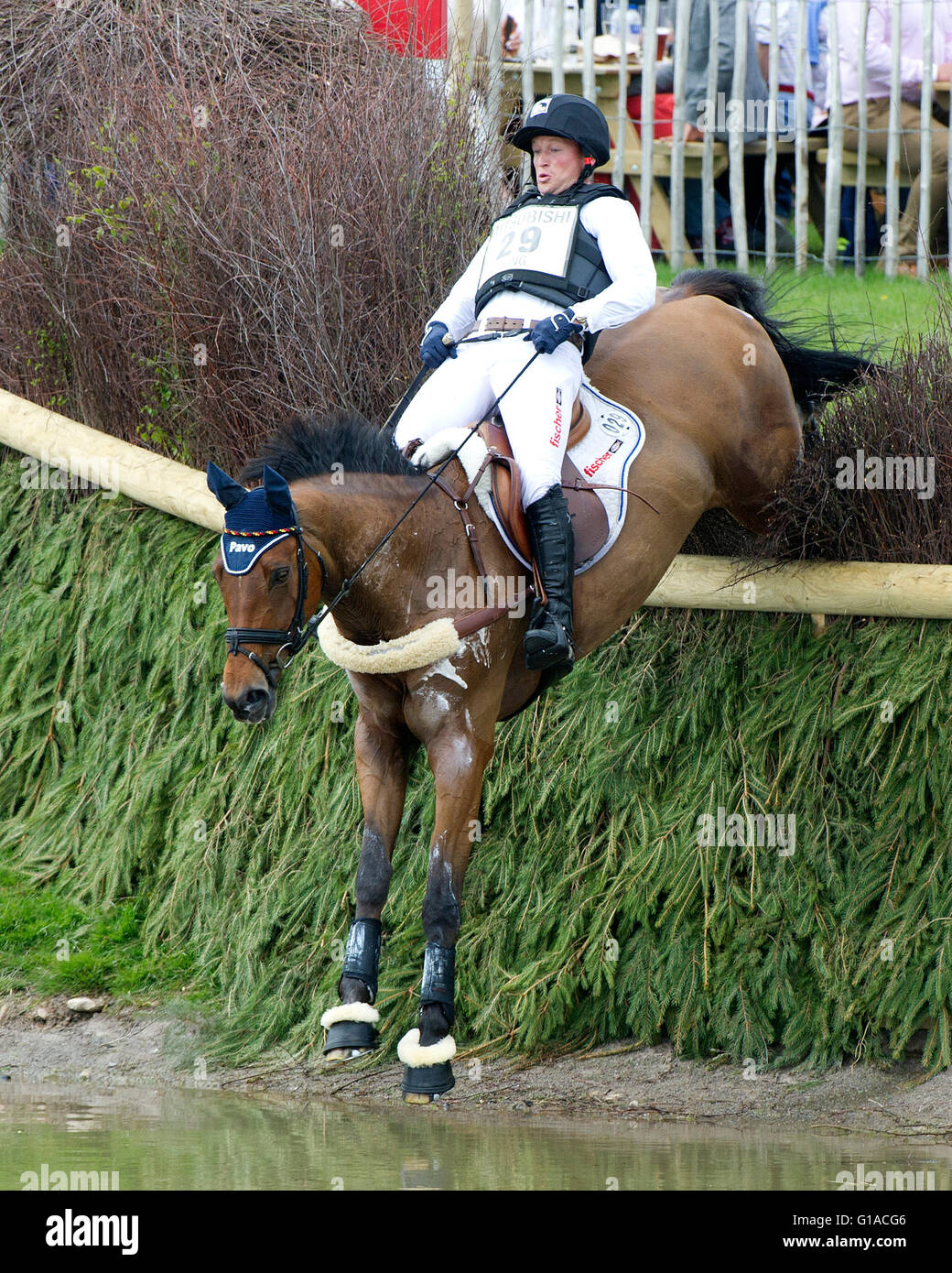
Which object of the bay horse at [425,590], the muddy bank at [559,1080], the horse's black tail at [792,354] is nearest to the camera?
the bay horse at [425,590]

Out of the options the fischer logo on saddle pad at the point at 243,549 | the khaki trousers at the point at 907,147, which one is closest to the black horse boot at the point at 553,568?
the fischer logo on saddle pad at the point at 243,549

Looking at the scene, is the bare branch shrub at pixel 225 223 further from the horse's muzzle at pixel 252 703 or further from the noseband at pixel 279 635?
the horse's muzzle at pixel 252 703

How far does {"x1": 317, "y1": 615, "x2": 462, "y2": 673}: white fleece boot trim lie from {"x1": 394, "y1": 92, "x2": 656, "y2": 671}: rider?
286 mm

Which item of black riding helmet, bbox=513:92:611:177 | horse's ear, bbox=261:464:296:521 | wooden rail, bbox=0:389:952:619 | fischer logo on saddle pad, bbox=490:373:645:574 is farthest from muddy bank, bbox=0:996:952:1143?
black riding helmet, bbox=513:92:611:177

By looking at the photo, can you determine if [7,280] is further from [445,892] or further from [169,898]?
[445,892]

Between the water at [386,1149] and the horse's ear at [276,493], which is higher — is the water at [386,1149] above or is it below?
below

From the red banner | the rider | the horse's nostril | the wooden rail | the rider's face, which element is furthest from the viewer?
the red banner

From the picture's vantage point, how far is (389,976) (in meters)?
6.71

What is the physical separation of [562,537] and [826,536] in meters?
1.67

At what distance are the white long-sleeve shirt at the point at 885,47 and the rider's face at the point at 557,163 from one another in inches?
216

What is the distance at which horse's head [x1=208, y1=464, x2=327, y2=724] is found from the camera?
15.2ft

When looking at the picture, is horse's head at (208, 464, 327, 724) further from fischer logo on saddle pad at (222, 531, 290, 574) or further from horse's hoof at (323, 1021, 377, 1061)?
horse's hoof at (323, 1021, 377, 1061)

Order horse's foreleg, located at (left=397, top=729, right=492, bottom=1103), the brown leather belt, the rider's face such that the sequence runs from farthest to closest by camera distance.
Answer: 1. the rider's face
2. the brown leather belt
3. horse's foreleg, located at (left=397, top=729, right=492, bottom=1103)

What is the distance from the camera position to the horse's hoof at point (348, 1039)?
15.7 feet
